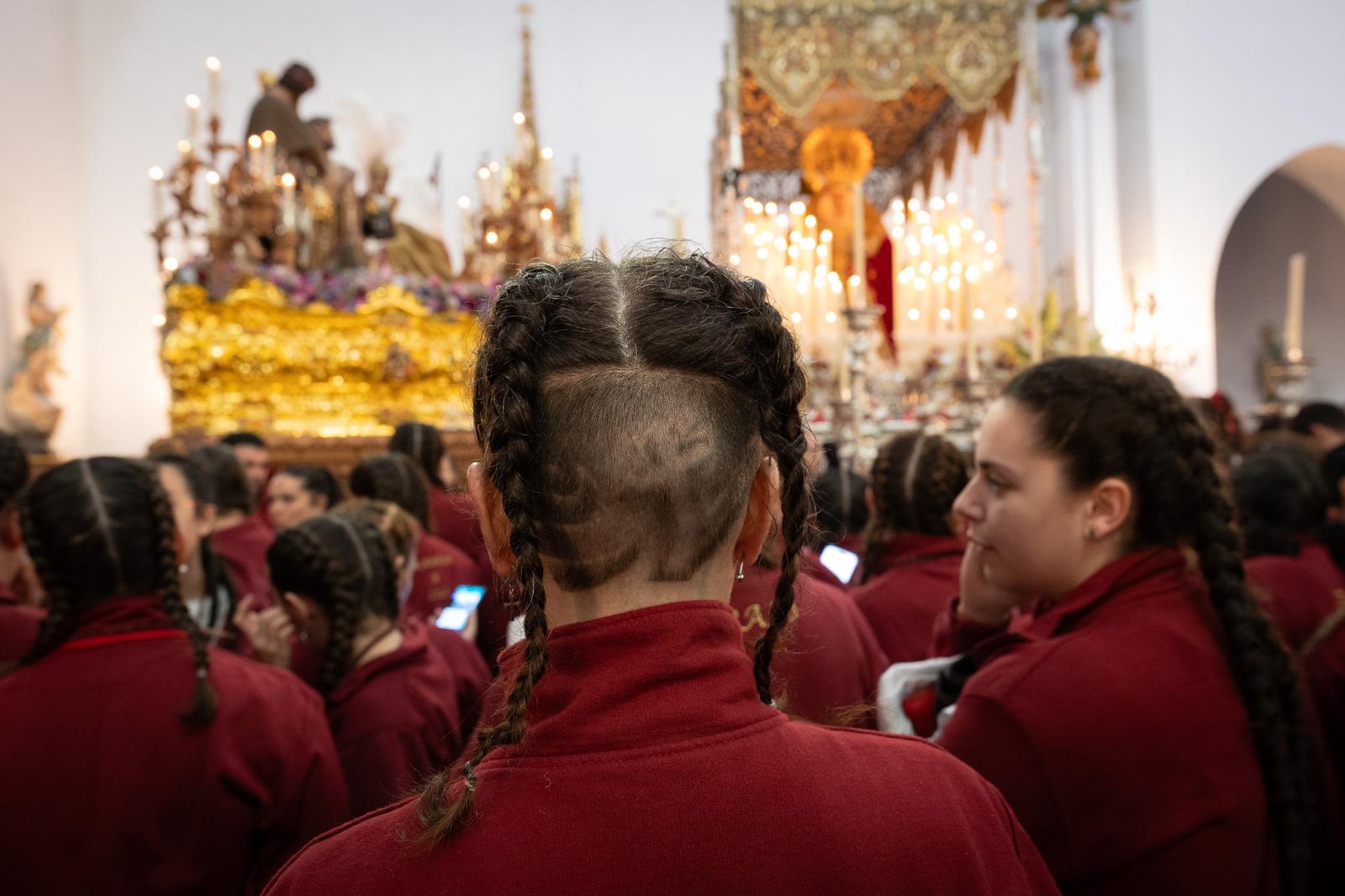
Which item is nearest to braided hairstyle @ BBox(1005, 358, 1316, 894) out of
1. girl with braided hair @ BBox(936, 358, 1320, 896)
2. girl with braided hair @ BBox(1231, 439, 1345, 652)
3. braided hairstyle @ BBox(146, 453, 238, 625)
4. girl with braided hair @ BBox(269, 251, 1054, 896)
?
girl with braided hair @ BBox(936, 358, 1320, 896)

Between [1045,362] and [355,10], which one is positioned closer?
[1045,362]

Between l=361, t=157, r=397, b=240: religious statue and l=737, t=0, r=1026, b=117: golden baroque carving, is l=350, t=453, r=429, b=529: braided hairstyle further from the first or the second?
l=737, t=0, r=1026, b=117: golden baroque carving

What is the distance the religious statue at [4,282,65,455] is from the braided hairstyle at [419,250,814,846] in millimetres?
9494

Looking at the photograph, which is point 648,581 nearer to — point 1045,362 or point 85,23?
point 1045,362

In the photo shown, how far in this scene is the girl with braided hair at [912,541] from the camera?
2662mm

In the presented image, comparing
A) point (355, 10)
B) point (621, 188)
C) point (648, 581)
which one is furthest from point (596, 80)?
point (648, 581)

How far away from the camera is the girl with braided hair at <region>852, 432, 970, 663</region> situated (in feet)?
8.73

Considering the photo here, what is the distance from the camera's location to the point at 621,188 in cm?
1201


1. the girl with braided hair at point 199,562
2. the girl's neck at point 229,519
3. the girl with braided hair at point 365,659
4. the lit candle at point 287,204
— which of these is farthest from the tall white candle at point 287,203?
the girl with braided hair at point 365,659

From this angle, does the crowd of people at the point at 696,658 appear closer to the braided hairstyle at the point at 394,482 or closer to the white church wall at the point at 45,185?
the braided hairstyle at the point at 394,482

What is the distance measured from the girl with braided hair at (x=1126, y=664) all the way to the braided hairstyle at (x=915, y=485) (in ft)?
3.30

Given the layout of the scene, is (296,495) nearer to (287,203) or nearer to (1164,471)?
(1164,471)

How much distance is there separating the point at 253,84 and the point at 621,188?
3.81 m

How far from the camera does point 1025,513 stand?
1600mm
